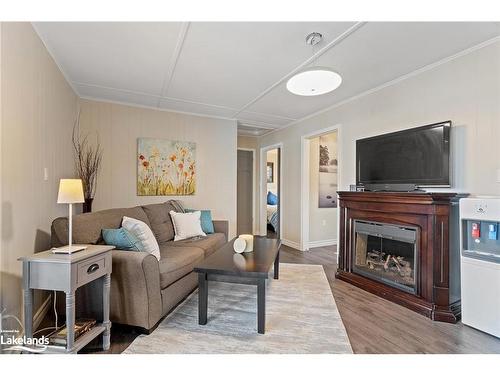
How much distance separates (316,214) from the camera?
17.0ft

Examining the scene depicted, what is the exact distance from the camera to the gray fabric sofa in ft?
6.40

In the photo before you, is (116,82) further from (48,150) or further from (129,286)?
(129,286)

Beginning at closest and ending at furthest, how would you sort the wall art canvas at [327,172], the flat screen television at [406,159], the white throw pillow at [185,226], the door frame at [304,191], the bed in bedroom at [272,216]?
1. the flat screen television at [406,159]
2. the white throw pillow at [185,226]
3. the door frame at [304,191]
4. the wall art canvas at [327,172]
5. the bed in bedroom at [272,216]

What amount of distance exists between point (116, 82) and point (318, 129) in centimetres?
308

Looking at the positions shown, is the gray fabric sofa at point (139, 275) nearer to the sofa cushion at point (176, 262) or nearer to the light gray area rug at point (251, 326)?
the sofa cushion at point (176, 262)

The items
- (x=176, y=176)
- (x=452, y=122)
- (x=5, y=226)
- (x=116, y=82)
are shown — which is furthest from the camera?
(x=176, y=176)

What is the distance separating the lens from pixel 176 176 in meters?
4.30

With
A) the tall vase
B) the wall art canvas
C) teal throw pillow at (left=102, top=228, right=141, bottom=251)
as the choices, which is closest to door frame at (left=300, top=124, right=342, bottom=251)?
the wall art canvas

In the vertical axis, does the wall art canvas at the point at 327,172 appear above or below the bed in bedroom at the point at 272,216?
above

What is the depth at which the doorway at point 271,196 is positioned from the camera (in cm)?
567

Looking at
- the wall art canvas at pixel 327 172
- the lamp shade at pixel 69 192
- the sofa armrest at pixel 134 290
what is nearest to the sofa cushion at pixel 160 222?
the sofa armrest at pixel 134 290

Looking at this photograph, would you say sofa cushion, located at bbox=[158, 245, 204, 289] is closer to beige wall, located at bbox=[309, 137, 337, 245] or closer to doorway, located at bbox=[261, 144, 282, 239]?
beige wall, located at bbox=[309, 137, 337, 245]

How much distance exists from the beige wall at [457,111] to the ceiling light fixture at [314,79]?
1.31 m

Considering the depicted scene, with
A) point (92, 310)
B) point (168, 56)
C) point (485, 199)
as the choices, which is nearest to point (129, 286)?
point (92, 310)
